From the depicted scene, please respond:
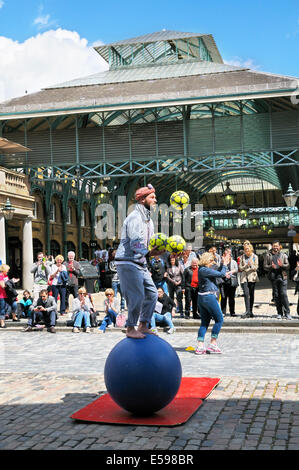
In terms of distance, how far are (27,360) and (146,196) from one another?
497 cm

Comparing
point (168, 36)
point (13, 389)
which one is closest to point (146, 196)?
point (13, 389)

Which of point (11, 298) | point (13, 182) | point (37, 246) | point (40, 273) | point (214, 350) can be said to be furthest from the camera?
point (37, 246)

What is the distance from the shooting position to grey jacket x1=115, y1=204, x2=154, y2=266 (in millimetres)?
6449

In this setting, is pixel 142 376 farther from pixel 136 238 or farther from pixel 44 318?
pixel 44 318

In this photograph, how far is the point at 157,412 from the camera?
649cm

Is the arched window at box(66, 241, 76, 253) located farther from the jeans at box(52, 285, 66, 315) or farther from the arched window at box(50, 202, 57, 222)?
the jeans at box(52, 285, 66, 315)

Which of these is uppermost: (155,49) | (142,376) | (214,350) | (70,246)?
(155,49)

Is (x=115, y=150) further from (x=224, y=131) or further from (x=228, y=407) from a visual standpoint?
(x=228, y=407)

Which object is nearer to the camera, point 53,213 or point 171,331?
point 171,331

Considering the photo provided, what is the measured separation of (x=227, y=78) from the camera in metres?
28.9

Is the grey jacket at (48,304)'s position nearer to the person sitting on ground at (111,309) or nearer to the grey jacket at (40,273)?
the person sitting on ground at (111,309)

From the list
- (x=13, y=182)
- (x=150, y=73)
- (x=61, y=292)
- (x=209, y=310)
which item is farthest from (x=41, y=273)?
(x=150, y=73)

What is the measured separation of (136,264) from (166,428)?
180cm

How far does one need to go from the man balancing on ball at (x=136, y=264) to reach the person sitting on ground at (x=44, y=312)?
8.39m
